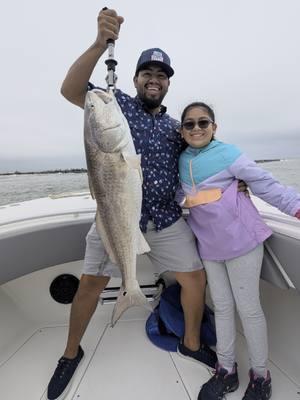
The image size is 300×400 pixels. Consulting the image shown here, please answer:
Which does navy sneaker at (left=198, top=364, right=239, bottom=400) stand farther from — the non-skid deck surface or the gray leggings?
the gray leggings

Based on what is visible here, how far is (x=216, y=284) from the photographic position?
2336 millimetres

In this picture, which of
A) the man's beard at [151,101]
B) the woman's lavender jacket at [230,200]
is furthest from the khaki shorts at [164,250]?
the man's beard at [151,101]

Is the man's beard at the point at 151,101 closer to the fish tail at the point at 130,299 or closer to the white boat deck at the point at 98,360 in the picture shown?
the fish tail at the point at 130,299

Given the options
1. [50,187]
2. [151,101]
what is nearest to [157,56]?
[151,101]

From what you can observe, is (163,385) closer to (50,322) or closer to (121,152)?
(50,322)

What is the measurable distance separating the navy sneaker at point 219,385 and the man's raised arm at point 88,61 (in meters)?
2.30

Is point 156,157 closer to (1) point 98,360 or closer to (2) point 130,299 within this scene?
(2) point 130,299

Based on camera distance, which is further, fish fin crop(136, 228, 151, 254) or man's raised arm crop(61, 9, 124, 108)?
fish fin crop(136, 228, 151, 254)

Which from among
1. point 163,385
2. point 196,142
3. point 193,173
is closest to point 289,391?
point 163,385

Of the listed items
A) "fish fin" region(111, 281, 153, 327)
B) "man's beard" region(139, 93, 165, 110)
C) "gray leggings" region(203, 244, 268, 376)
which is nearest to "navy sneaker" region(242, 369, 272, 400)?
"gray leggings" region(203, 244, 268, 376)

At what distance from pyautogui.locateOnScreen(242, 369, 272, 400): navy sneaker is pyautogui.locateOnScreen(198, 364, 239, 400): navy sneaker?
13 centimetres

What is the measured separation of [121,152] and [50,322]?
2.40 metres

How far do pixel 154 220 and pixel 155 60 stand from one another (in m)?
1.24

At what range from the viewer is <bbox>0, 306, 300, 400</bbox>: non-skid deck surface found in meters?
2.40
